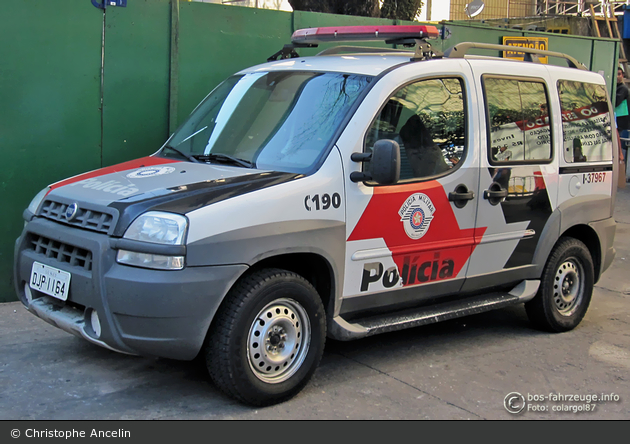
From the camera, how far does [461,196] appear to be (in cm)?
475

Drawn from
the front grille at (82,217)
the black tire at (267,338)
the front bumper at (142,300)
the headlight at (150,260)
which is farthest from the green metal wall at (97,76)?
the black tire at (267,338)

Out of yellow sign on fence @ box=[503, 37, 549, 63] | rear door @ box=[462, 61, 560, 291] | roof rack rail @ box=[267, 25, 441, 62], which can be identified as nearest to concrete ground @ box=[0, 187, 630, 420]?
rear door @ box=[462, 61, 560, 291]

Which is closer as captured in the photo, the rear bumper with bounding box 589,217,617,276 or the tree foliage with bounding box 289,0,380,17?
the rear bumper with bounding box 589,217,617,276

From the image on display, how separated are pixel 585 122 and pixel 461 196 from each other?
5.73 ft

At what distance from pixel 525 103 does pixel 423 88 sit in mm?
1072

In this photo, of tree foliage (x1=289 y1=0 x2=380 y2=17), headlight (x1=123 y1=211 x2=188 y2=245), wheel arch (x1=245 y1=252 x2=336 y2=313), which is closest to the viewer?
headlight (x1=123 y1=211 x2=188 y2=245)

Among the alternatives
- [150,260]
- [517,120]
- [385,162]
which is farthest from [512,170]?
[150,260]

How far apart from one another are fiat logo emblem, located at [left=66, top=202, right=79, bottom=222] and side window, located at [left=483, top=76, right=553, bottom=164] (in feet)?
9.30

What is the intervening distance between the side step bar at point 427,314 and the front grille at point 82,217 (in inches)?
58.7

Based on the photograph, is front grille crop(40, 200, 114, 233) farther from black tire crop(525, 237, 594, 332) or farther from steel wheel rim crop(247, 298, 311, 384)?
black tire crop(525, 237, 594, 332)

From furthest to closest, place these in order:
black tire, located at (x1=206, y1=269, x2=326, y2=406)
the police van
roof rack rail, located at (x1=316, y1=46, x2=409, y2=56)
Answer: roof rack rail, located at (x1=316, y1=46, x2=409, y2=56) → black tire, located at (x1=206, y1=269, x2=326, y2=406) → the police van

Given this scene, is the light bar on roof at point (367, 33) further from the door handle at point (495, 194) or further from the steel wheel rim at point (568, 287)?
the steel wheel rim at point (568, 287)

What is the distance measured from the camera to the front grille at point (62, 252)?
3798 mm

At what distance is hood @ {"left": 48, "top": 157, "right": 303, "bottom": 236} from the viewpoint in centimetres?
368
